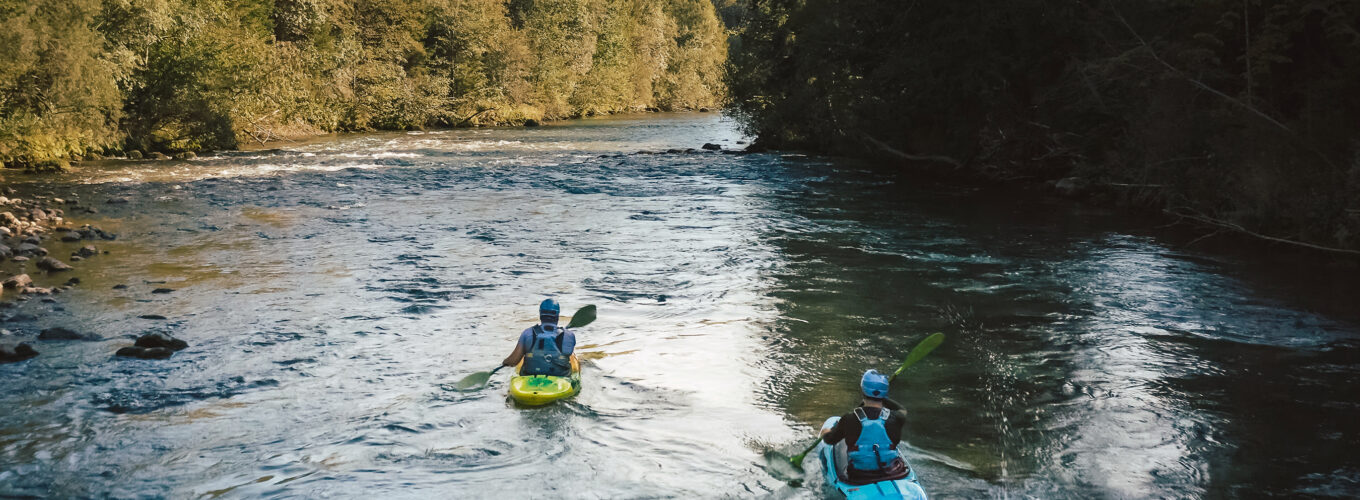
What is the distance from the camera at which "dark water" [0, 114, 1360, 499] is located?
7699 millimetres

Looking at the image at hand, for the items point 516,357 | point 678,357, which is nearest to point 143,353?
point 516,357

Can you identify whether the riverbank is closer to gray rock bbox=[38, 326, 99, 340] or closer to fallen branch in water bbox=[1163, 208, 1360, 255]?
gray rock bbox=[38, 326, 99, 340]

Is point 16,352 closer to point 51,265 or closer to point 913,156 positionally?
point 51,265

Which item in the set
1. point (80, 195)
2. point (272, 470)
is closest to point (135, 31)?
point (80, 195)

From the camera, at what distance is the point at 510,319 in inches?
484

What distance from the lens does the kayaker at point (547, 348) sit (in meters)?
9.34

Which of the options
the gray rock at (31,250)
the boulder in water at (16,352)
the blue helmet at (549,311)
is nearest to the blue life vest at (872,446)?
the blue helmet at (549,311)

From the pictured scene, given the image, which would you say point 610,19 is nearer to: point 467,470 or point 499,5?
point 499,5

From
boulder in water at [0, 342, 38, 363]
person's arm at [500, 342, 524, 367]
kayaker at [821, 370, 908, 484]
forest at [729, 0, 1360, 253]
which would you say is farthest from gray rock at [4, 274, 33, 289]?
forest at [729, 0, 1360, 253]

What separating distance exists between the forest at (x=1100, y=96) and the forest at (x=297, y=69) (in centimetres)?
1884

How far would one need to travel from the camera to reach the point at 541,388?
9156 mm

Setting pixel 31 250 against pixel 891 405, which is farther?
pixel 31 250

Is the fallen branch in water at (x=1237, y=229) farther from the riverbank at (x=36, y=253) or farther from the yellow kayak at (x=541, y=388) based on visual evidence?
the riverbank at (x=36, y=253)

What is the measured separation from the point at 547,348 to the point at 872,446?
3615mm
